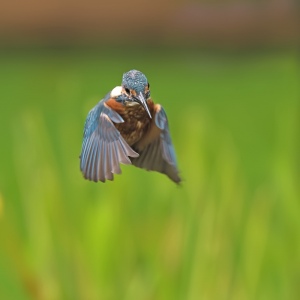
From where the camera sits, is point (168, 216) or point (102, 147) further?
point (168, 216)

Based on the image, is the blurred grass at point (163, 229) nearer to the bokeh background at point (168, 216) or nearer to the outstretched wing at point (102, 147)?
the bokeh background at point (168, 216)

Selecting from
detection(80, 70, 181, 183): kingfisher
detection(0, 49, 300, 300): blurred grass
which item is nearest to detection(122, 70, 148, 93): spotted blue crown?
detection(80, 70, 181, 183): kingfisher

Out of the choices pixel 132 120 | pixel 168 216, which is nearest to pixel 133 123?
pixel 132 120

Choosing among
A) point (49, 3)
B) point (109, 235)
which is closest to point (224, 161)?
point (109, 235)

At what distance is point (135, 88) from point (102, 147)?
0.03 m

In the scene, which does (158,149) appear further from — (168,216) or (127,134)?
(168,216)

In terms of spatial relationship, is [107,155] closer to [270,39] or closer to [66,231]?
[66,231]

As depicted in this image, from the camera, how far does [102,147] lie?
0.51m

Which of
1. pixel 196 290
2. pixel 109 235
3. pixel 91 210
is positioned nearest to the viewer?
pixel 109 235

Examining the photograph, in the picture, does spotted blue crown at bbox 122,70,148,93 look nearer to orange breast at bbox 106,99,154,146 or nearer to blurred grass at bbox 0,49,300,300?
orange breast at bbox 106,99,154,146

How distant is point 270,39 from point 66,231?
5.45 m

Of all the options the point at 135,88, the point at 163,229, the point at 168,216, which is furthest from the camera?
the point at 168,216

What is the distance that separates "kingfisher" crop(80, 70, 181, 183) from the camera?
0.50 meters

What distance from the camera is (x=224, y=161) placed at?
5.12 feet
